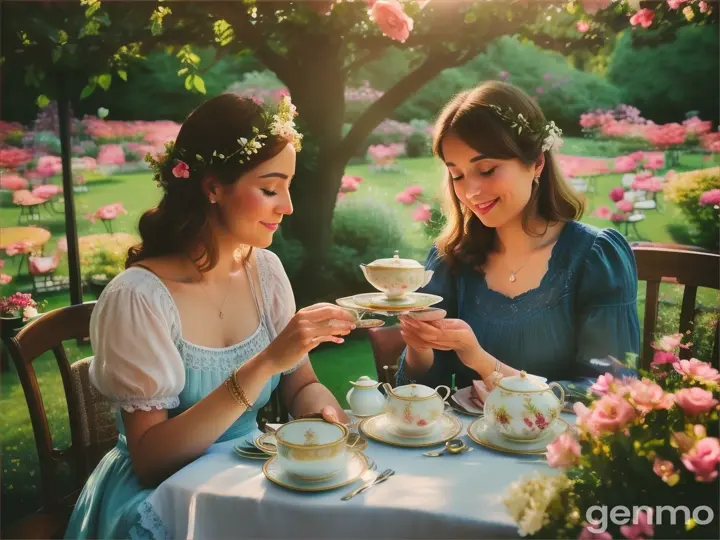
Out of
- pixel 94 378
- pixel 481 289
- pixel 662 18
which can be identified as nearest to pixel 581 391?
pixel 481 289

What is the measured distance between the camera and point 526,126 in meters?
1.95

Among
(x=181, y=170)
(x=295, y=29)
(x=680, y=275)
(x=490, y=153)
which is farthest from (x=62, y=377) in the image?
(x=680, y=275)

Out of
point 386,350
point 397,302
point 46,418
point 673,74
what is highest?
point 673,74

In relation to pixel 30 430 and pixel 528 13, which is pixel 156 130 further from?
pixel 528 13

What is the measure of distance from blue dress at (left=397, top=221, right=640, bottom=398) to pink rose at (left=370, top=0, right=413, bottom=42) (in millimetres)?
981

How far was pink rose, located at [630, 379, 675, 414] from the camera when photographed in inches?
42.3

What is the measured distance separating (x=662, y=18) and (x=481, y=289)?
57.6 inches

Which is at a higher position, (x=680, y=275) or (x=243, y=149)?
(x=243, y=149)

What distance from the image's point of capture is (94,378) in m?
1.60

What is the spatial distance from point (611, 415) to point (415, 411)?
1.56 ft

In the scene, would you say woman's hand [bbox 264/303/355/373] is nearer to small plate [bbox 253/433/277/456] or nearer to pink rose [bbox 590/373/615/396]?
small plate [bbox 253/433/277/456]

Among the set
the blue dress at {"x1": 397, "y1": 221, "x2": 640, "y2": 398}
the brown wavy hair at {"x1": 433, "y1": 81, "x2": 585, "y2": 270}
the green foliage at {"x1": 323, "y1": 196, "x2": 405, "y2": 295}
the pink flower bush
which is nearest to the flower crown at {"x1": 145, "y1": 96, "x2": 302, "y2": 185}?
the brown wavy hair at {"x1": 433, "y1": 81, "x2": 585, "y2": 270}

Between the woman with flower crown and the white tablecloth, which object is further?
the woman with flower crown

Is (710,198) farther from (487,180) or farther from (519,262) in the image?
(487,180)
